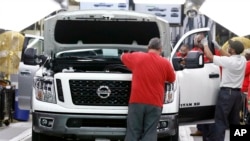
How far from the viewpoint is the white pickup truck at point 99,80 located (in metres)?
6.64

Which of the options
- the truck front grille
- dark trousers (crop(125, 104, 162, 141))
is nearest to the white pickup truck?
the truck front grille

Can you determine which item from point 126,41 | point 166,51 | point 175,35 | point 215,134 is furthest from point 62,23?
point 175,35

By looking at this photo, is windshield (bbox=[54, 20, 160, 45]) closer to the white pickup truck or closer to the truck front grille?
the white pickup truck

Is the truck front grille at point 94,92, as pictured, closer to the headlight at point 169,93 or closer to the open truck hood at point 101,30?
the headlight at point 169,93

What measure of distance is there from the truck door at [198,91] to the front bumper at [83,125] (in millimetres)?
1388

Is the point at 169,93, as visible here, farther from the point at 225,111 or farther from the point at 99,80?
the point at 225,111

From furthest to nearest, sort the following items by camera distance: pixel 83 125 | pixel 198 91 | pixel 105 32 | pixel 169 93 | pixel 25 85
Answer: pixel 105 32 < pixel 25 85 < pixel 198 91 < pixel 169 93 < pixel 83 125

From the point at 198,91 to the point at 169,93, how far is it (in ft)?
3.53

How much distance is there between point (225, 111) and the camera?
8.09 metres

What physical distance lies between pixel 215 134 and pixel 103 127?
2.40 meters

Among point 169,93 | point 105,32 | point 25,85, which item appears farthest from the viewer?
point 105,32

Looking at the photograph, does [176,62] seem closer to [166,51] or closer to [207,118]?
[166,51]

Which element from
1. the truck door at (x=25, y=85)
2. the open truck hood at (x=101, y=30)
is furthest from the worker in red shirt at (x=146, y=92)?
the truck door at (x=25, y=85)

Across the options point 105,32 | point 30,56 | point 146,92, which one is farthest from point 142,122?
point 105,32
